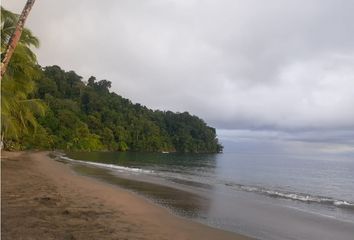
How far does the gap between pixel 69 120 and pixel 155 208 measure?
91.5 metres

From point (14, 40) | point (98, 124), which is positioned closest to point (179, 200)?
point (14, 40)

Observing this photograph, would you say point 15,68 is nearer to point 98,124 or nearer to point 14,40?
point 14,40

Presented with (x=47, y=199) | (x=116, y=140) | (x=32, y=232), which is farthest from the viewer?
(x=116, y=140)

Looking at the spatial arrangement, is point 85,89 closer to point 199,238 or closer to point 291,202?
point 291,202

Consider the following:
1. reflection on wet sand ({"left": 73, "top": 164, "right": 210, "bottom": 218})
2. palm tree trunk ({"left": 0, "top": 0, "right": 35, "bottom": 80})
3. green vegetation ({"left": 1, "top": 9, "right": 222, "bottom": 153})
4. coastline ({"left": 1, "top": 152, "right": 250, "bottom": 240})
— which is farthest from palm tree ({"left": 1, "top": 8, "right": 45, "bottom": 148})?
green vegetation ({"left": 1, "top": 9, "right": 222, "bottom": 153})

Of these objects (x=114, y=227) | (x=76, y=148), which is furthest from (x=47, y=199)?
(x=76, y=148)

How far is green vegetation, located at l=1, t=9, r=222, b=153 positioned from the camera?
98.9 metres

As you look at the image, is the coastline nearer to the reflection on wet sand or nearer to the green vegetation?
the reflection on wet sand

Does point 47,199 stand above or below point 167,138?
below

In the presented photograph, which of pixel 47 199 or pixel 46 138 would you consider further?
pixel 46 138

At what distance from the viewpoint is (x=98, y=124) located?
124 meters

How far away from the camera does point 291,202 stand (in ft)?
88.1

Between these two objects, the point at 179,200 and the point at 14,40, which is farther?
the point at 179,200

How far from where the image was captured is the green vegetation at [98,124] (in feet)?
325
